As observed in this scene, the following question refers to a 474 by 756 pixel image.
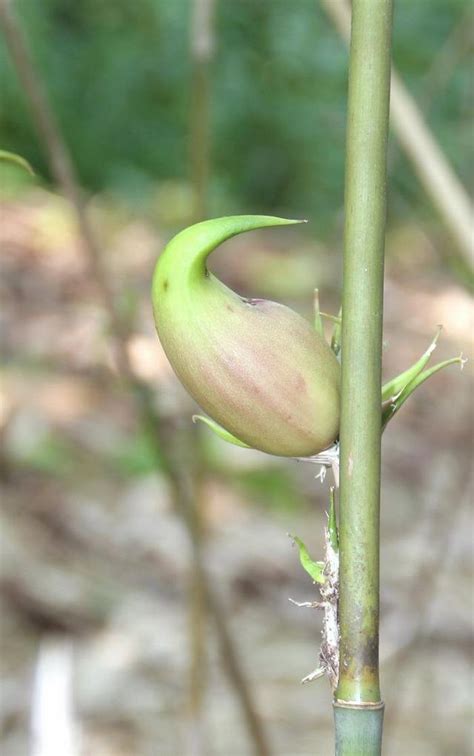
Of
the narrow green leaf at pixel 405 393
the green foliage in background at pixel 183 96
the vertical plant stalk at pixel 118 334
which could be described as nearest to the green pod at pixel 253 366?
the narrow green leaf at pixel 405 393

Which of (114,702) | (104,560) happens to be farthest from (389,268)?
(114,702)

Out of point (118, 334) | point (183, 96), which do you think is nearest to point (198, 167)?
point (118, 334)

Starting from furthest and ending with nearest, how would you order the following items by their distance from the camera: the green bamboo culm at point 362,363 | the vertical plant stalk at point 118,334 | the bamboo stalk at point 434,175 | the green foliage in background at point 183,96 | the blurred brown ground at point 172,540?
1. the green foliage in background at point 183,96
2. the blurred brown ground at point 172,540
3. the vertical plant stalk at point 118,334
4. the bamboo stalk at point 434,175
5. the green bamboo culm at point 362,363

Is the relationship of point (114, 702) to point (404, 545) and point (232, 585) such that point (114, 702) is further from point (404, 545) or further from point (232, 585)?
point (404, 545)

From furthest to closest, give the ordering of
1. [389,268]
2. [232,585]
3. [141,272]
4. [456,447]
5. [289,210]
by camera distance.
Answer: [289,210] < [389,268] < [141,272] < [456,447] < [232,585]

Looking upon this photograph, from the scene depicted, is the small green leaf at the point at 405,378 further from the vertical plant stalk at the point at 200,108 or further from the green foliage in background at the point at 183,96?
the green foliage in background at the point at 183,96

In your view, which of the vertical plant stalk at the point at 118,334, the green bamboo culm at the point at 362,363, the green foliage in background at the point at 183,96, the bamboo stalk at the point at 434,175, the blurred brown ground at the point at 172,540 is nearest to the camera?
the green bamboo culm at the point at 362,363

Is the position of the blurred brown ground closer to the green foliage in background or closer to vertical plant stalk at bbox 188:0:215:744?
vertical plant stalk at bbox 188:0:215:744
